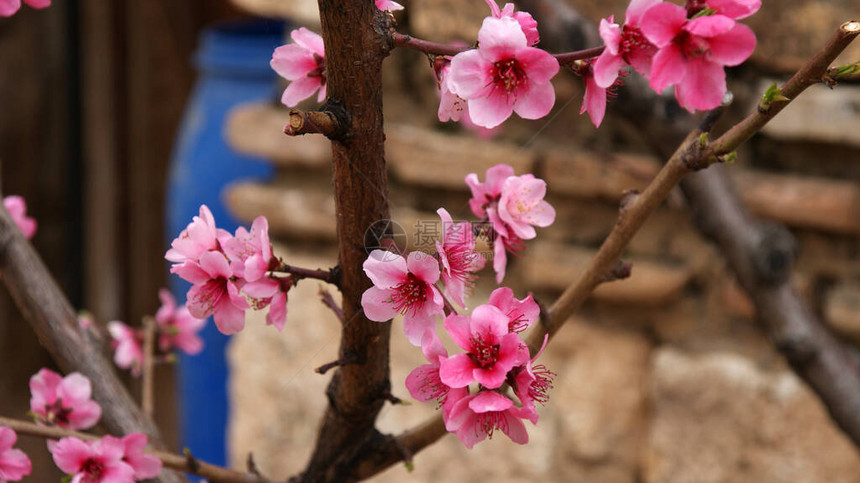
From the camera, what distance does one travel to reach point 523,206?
1.52 ft

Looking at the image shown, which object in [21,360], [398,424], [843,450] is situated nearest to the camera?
[843,450]

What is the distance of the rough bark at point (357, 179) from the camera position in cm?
38

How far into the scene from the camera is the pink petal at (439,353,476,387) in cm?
38

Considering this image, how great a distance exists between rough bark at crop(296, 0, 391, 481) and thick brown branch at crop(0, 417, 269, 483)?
0.24 ft

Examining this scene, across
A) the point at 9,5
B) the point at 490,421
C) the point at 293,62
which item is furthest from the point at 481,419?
the point at 9,5

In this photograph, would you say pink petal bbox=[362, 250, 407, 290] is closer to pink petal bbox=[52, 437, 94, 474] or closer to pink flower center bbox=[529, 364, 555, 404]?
pink flower center bbox=[529, 364, 555, 404]

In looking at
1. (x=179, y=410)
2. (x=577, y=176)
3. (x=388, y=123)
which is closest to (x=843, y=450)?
(x=577, y=176)

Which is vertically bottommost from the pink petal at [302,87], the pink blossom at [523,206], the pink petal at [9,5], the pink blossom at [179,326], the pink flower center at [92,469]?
the pink blossom at [179,326]

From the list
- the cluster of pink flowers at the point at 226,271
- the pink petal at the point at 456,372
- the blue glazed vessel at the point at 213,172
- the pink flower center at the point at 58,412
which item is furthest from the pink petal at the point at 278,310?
the blue glazed vessel at the point at 213,172

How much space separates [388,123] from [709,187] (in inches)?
16.7

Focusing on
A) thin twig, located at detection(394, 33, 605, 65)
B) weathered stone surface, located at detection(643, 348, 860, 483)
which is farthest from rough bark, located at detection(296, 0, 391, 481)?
weathered stone surface, located at detection(643, 348, 860, 483)

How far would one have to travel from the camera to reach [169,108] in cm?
179

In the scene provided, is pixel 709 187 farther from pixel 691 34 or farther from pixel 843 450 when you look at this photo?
pixel 691 34

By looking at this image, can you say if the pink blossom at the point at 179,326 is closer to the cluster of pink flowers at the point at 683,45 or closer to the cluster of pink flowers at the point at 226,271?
the cluster of pink flowers at the point at 226,271
